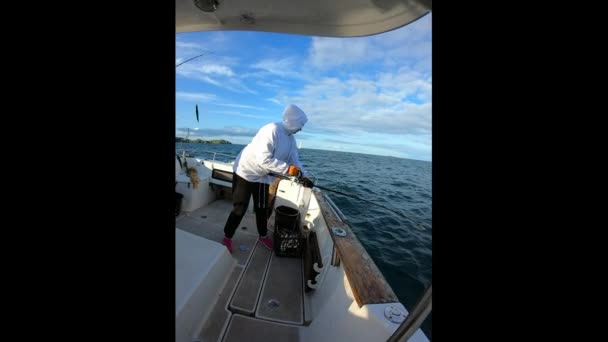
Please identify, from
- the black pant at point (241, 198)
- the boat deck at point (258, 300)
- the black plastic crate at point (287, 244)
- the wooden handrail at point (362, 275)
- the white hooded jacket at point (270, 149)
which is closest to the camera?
the wooden handrail at point (362, 275)

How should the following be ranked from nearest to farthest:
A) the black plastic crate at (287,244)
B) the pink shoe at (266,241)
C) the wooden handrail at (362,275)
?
1. the wooden handrail at (362,275)
2. the black plastic crate at (287,244)
3. the pink shoe at (266,241)

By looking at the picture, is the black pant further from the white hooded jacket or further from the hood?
the hood

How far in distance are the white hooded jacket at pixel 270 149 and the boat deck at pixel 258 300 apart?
0.84 m

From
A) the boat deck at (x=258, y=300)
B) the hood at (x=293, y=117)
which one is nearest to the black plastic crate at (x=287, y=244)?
the boat deck at (x=258, y=300)

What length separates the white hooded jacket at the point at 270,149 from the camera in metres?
2.33

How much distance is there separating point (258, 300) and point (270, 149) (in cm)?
132

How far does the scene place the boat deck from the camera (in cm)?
161

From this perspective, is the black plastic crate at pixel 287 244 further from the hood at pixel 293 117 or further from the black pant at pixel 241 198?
the hood at pixel 293 117

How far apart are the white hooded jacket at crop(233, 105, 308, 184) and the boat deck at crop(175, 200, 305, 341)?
84 cm

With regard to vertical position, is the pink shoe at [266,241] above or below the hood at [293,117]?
below

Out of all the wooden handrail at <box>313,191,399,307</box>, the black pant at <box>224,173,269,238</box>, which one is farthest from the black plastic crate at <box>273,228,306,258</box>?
the wooden handrail at <box>313,191,399,307</box>
